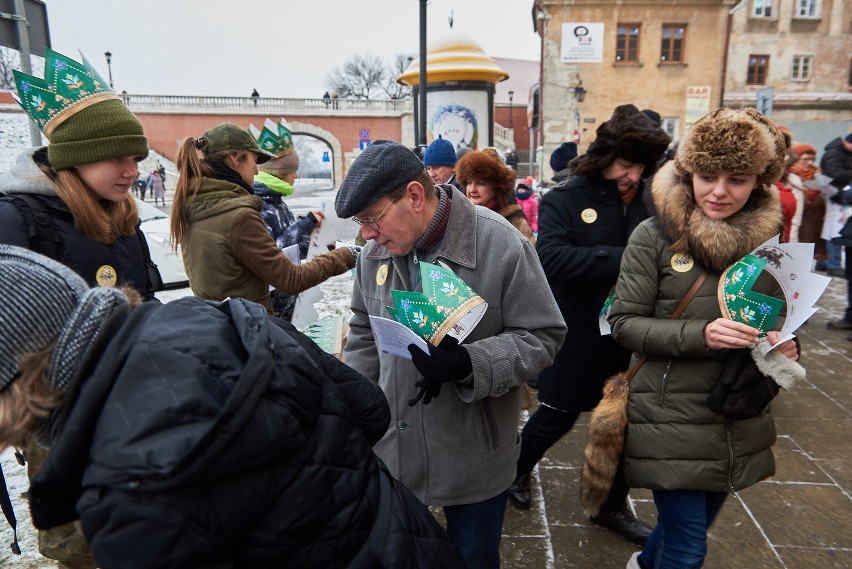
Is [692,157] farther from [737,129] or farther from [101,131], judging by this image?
[101,131]

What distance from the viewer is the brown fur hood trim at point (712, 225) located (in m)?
1.85

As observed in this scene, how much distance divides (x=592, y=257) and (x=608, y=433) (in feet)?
3.03

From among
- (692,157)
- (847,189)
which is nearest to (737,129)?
(692,157)

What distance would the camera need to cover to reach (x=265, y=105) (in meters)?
36.6

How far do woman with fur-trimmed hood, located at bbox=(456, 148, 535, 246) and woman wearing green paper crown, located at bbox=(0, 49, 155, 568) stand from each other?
6.89 feet

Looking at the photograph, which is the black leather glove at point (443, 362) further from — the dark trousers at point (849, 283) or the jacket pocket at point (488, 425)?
the dark trousers at point (849, 283)

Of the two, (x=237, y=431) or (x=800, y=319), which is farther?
(x=800, y=319)

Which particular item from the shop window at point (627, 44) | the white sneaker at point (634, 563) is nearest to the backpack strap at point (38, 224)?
the white sneaker at point (634, 563)

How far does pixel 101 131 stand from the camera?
2.06 meters

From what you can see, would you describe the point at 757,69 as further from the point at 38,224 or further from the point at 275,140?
the point at 38,224

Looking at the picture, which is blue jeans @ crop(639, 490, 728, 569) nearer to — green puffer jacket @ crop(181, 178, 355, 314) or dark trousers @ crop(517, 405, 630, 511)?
dark trousers @ crop(517, 405, 630, 511)

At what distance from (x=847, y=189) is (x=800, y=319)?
235 inches

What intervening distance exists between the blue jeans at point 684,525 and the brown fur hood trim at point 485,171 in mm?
2318

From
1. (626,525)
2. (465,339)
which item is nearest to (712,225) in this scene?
(465,339)
